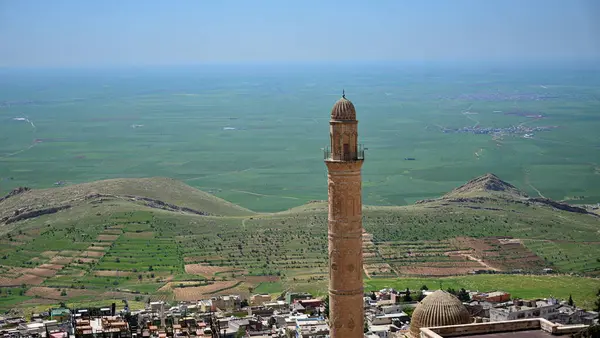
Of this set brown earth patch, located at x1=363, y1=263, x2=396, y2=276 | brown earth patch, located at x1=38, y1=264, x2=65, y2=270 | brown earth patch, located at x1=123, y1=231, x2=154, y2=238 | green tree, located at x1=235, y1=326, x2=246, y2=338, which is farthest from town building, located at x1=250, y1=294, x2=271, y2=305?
brown earth patch, located at x1=123, y1=231, x2=154, y2=238

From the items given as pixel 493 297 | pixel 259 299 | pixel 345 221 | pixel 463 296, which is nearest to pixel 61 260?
pixel 259 299

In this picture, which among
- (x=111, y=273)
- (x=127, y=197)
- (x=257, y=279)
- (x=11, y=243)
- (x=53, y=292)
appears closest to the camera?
(x=53, y=292)

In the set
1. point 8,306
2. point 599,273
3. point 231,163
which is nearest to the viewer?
point 8,306

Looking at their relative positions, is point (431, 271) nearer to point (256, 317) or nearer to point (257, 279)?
point (257, 279)

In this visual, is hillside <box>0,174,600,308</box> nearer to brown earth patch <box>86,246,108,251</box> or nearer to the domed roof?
brown earth patch <box>86,246,108,251</box>

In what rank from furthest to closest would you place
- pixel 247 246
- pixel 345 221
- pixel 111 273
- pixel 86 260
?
pixel 247 246
pixel 86 260
pixel 111 273
pixel 345 221

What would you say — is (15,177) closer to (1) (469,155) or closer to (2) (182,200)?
(2) (182,200)

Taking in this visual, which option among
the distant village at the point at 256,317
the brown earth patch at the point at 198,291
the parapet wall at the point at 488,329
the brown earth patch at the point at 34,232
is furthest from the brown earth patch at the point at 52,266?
the parapet wall at the point at 488,329

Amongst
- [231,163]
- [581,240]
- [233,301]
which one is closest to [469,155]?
[231,163]
